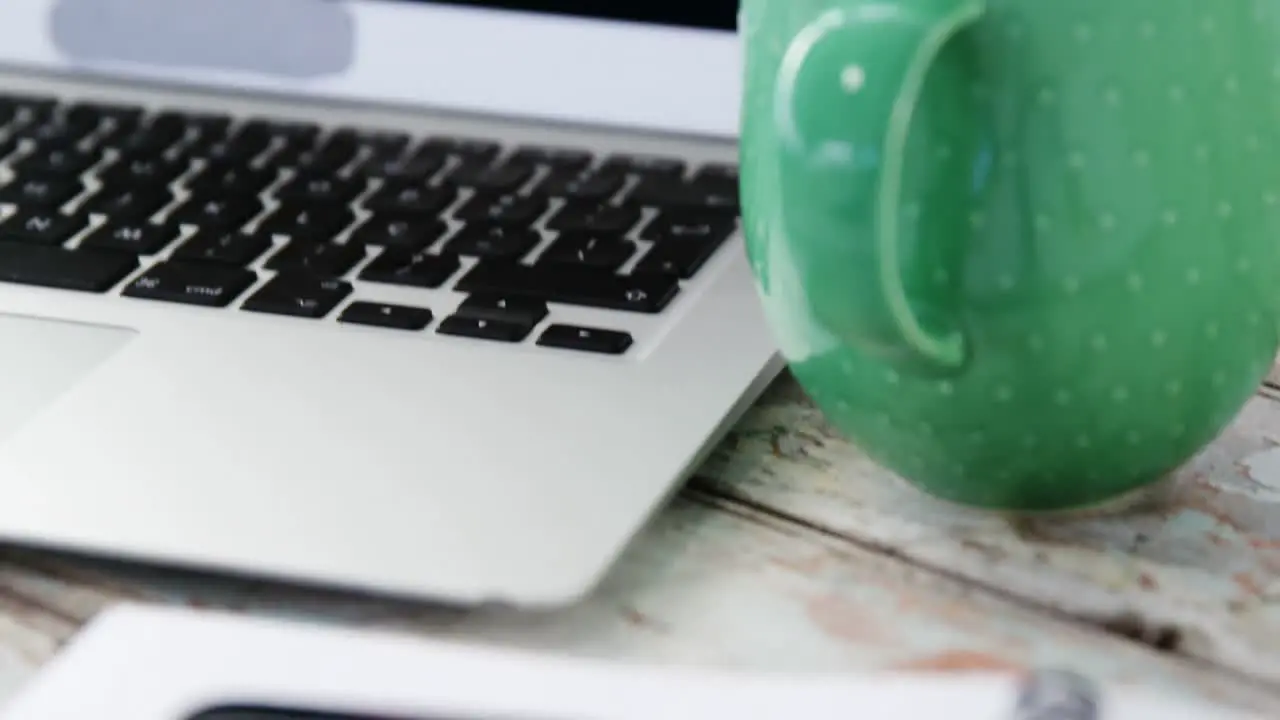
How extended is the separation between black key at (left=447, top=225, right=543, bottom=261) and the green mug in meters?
0.16

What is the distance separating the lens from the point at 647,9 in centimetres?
53

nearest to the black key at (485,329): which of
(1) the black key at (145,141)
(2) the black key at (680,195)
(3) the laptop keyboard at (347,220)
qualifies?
(3) the laptop keyboard at (347,220)

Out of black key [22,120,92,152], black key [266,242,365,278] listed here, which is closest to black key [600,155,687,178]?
black key [266,242,365,278]

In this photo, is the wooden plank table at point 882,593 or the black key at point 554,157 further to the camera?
the black key at point 554,157

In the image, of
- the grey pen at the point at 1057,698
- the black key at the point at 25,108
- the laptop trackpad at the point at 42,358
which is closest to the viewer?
the grey pen at the point at 1057,698

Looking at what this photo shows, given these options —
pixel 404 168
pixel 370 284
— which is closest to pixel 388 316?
pixel 370 284

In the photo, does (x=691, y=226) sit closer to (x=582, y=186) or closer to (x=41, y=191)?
(x=582, y=186)

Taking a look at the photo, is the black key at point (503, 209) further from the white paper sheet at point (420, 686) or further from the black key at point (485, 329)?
the white paper sheet at point (420, 686)

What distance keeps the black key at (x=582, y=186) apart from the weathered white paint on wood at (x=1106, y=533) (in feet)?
0.46

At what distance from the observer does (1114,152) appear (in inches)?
10.9

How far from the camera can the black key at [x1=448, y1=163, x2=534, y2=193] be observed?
513 mm

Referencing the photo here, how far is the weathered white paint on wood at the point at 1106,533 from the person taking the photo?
305 millimetres

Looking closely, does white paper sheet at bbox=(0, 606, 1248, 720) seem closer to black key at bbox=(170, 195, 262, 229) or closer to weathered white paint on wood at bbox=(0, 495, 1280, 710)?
weathered white paint on wood at bbox=(0, 495, 1280, 710)

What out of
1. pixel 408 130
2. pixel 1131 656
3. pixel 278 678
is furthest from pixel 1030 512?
pixel 408 130
